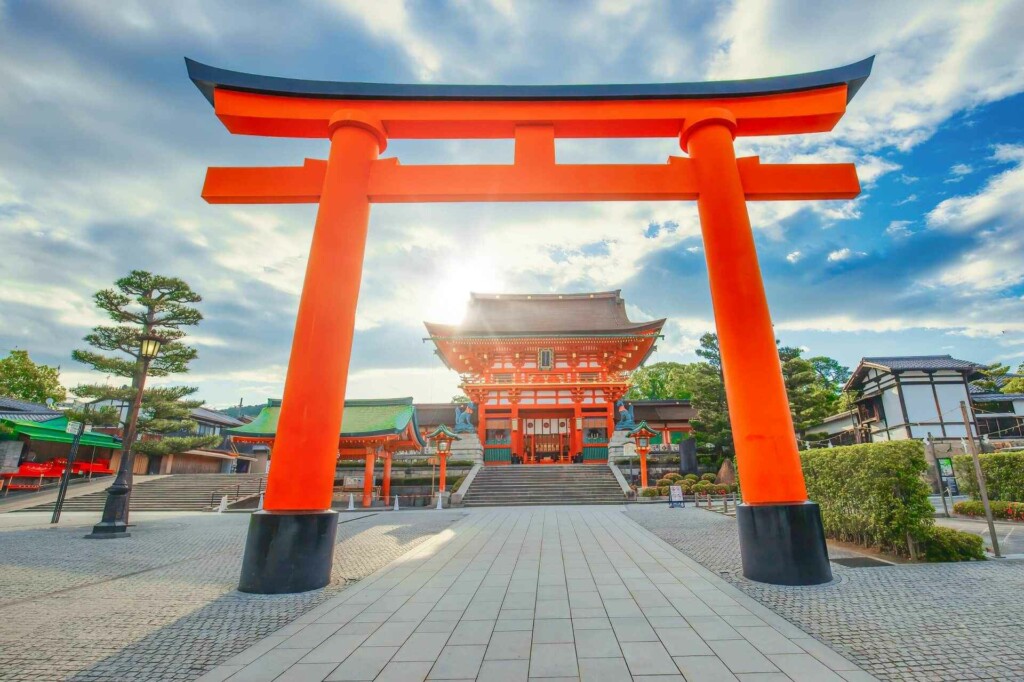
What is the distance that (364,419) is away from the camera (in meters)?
17.4

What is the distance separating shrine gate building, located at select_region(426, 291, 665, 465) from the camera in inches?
883

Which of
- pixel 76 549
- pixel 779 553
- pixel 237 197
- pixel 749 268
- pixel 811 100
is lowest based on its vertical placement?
pixel 76 549

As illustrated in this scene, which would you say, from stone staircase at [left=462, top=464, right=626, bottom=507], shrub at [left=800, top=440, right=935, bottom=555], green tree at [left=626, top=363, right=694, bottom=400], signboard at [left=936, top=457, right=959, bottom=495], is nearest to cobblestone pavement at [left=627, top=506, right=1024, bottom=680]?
shrub at [left=800, top=440, right=935, bottom=555]

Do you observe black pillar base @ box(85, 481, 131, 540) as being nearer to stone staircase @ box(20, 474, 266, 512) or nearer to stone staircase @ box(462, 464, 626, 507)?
stone staircase @ box(20, 474, 266, 512)

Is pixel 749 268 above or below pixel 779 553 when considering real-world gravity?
above

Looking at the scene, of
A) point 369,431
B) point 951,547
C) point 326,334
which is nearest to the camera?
point 326,334

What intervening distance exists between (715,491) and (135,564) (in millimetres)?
16299

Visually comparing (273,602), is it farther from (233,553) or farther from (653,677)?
(233,553)

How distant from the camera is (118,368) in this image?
51.3 feet

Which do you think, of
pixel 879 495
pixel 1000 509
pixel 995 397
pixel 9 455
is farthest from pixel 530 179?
pixel 995 397

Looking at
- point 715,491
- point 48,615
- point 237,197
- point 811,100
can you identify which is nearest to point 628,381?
point 715,491

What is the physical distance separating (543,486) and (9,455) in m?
23.5

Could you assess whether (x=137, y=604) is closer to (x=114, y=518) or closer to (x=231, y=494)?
(x=114, y=518)

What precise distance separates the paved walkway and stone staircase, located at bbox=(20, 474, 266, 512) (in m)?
16.6
